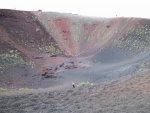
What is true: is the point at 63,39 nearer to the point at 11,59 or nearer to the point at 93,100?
the point at 11,59

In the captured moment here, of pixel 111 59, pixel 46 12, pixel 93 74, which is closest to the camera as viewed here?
pixel 93 74

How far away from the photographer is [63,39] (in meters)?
37.9

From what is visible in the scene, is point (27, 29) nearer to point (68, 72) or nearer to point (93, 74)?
point (68, 72)

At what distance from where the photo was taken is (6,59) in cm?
2869

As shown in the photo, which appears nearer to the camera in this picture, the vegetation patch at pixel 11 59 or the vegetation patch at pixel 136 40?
the vegetation patch at pixel 11 59

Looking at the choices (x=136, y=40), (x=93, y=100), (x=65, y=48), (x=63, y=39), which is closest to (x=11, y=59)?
(x=65, y=48)

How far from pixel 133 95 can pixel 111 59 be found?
18209 millimetres

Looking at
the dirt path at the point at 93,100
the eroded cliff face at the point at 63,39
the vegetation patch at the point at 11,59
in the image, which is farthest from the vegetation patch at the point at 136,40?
the dirt path at the point at 93,100

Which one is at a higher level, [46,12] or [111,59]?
[46,12]

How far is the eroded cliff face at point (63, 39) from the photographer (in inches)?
1196

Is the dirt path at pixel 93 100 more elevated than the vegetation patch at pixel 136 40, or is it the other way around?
the vegetation patch at pixel 136 40

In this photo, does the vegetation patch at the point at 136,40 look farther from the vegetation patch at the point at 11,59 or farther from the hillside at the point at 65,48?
the vegetation patch at the point at 11,59

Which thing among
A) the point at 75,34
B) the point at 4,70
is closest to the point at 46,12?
the point at 75,34

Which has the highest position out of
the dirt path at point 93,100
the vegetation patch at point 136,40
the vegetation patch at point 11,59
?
the vegetation patch at point 136,40
